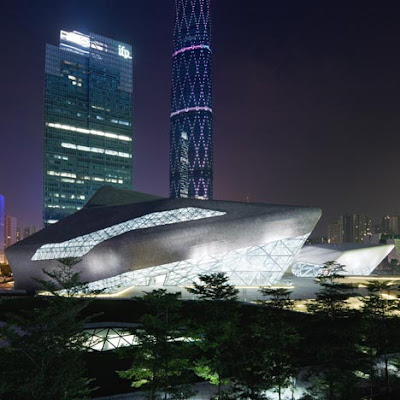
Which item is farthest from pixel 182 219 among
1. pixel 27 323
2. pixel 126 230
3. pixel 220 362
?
pixel 27 323

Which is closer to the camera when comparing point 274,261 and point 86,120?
point 274,261

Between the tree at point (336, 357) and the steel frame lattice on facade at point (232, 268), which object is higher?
the steel frame lattice on facade at point (232, 268)

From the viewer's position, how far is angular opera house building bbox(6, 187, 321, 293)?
4138 cm

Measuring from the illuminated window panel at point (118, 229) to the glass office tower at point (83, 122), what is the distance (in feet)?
408

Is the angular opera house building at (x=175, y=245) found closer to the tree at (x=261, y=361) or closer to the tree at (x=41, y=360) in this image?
the tree at (x=261, y=361)

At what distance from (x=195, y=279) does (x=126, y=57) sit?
183 meters

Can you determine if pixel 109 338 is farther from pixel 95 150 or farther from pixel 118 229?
pixel 95 150

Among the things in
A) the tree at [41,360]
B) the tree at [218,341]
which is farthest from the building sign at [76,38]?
the tree at [41,360]

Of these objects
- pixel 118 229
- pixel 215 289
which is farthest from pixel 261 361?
pixel 118 229

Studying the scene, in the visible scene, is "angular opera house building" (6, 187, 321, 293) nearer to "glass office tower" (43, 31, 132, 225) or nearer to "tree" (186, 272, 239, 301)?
"tree" (186, 272, 239, 301)

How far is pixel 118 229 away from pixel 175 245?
25.5ft

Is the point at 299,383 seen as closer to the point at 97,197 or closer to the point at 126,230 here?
the point at 126,230

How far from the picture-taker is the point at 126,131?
18525 cm

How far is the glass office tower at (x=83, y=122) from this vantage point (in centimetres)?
16138
